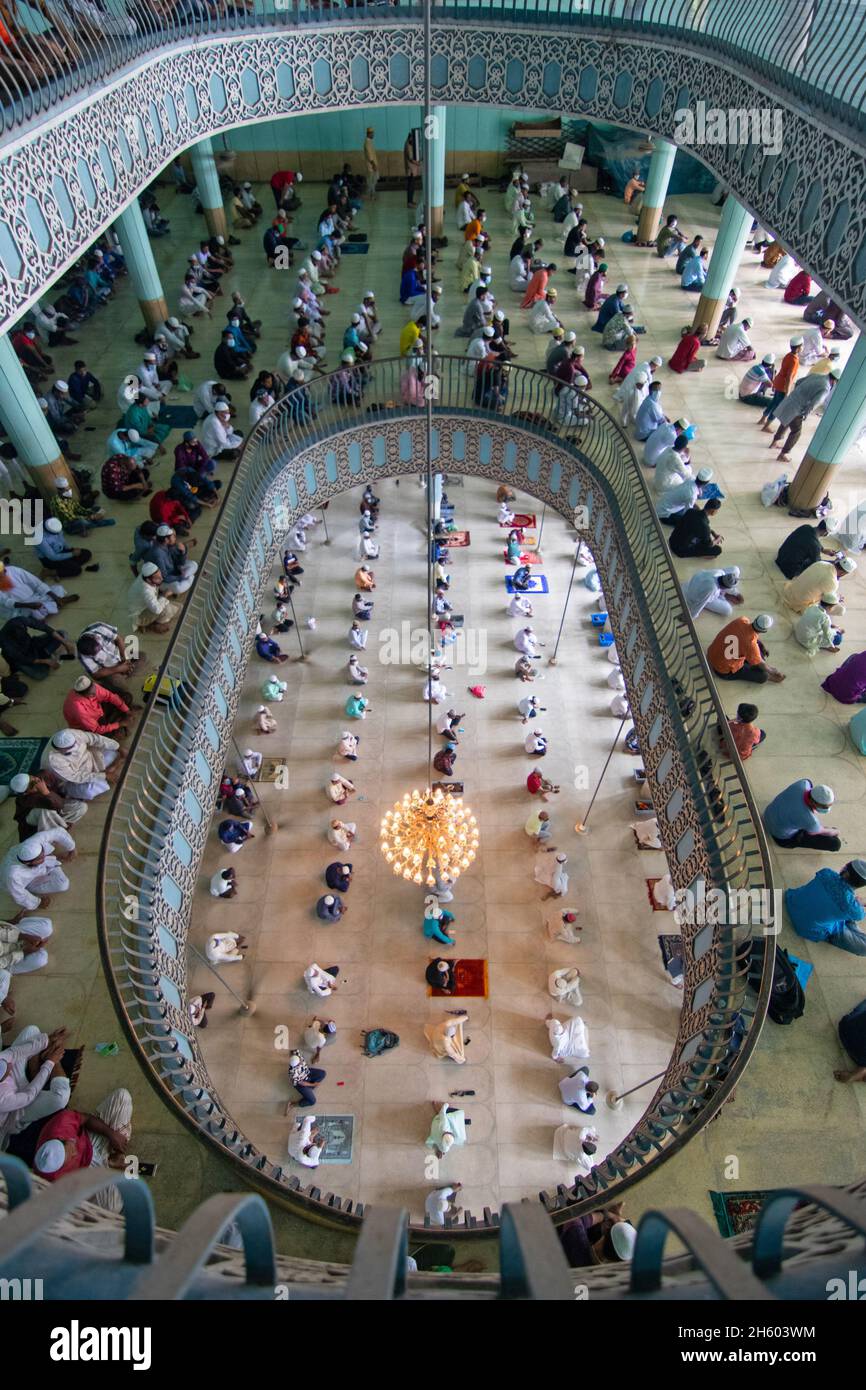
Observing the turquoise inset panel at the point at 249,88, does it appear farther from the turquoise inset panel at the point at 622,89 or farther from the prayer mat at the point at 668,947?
the prayer mat at the point at 668,947

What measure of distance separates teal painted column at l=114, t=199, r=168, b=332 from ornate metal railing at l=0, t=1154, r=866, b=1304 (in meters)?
12.4

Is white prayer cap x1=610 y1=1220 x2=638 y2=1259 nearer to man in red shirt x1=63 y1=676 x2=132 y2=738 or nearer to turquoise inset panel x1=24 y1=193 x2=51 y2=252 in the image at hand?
man in red shirt x1=63 y1=676 x2=132 y2=738

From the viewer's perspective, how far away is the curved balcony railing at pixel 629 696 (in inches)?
173

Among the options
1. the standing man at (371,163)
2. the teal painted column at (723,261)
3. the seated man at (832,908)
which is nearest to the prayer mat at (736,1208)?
the seated man at (832,908)

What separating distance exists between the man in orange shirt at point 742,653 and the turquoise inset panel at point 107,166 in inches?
285

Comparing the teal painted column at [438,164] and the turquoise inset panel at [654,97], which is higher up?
the teal painted column at [438,164]

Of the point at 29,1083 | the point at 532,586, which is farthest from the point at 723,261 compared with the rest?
the point at 29,1083

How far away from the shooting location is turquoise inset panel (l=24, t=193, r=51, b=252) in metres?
6.02

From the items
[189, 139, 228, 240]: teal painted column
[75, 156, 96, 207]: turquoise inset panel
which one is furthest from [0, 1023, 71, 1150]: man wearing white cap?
[189, 139, 228, 240]: teal painted column

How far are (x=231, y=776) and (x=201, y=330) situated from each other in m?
8.48

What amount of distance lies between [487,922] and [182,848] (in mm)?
3069

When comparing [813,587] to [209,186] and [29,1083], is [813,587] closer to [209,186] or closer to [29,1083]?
[29,1083]
